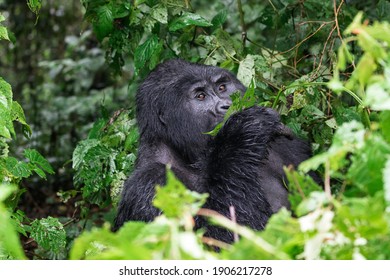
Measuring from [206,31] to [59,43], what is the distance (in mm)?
4215

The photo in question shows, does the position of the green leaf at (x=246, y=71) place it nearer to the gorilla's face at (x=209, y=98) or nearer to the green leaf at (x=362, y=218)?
the gorilla's face at (x=209, y=98)

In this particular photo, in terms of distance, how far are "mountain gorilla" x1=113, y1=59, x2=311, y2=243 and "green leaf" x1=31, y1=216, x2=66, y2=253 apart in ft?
1.42

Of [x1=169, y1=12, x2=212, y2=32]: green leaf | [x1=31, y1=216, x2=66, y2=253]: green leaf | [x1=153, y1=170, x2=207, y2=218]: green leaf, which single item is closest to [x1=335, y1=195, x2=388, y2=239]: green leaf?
[x1=153, y1=170, x2=207, y2=218]: green leaf

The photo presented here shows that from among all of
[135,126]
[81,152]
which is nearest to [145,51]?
[135,126]

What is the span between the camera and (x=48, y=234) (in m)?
3.96

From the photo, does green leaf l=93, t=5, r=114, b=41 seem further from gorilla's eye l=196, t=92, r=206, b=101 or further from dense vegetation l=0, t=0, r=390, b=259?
gorilla's eye l=196, t=92, r=206, b=101

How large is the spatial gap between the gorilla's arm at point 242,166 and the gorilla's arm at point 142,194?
271 mm

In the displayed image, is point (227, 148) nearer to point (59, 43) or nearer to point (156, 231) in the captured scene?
point (156, 231)

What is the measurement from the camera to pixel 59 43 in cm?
911

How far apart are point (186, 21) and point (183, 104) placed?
82 centimetres

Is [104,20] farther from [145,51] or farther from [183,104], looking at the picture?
[183,104]

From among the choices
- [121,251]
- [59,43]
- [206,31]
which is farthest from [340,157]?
[59,43]

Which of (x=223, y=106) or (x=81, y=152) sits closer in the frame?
(x=223, y=106)

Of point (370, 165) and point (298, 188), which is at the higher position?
point (370, 165)
